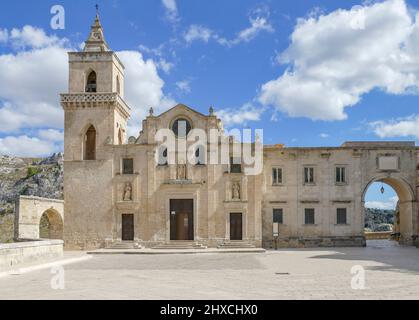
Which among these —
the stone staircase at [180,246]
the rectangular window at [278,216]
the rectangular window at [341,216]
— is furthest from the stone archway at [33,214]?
the rectangular window at [341,216]

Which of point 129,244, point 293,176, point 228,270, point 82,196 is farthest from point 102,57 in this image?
point 228,270

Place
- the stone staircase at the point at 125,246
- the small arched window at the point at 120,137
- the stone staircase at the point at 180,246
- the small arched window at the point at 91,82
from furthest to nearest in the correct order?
the small arched window at the point at 120,137
the small arched window at the point at 91,82
the stone staircase at the point at 125,246
the stone staircase at the point at 180,246

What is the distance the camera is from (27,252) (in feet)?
85.3

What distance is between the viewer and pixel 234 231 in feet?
130

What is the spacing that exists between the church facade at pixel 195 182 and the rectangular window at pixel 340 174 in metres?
0.08

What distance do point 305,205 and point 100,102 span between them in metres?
18.0

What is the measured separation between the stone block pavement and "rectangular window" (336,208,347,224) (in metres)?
14.8

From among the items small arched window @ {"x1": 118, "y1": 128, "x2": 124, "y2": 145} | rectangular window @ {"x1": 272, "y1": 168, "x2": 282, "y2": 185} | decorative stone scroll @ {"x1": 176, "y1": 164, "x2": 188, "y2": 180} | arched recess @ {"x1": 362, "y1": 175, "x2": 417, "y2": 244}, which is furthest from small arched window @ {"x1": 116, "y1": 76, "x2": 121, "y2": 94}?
arched recess @ {"x1": 362, "y1": 175, "x2": 417, "y2": 244}

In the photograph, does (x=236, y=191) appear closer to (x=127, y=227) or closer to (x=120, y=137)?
(x=127, y=227)

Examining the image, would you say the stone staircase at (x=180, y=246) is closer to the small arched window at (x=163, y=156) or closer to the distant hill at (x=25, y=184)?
the small arched window at (x=163, y=156)

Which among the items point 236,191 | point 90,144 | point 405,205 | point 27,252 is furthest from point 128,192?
point 405,205

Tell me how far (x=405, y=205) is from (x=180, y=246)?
61.7 feet

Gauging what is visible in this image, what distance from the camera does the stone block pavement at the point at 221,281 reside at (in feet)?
49.5
